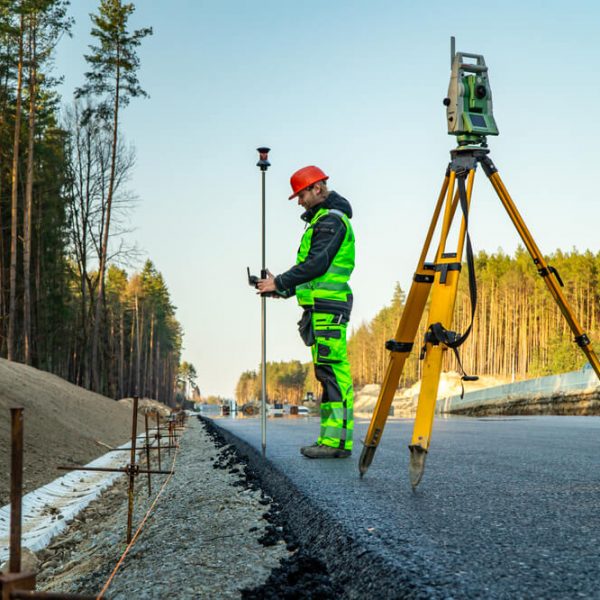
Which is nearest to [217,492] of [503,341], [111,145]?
[111,145]

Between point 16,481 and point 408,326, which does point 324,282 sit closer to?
point 408,326

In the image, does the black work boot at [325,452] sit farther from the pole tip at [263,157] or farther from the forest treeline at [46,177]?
the forest treeline at [46,177]

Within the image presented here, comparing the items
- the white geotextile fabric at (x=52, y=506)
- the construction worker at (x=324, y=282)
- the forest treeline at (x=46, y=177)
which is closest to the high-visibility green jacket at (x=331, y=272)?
the construction worker at (x=324, y=282)

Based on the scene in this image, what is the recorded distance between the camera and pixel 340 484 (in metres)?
3.88

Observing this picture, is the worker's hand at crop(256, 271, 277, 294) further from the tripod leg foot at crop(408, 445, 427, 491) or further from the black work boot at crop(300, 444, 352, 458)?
the tripod leg foot at crop(408, 445, 427, 491)

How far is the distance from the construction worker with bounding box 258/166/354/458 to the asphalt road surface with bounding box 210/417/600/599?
621 mm

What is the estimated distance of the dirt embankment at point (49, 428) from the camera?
9202 mm

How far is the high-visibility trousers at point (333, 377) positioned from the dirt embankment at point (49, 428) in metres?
3.81

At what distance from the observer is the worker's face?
205 inches

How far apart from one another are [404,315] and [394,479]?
110 cm

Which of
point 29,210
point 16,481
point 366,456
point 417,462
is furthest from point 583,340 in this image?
point 29,210

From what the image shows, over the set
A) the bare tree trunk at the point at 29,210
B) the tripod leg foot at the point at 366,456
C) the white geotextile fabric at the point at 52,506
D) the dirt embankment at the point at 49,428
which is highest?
the bare tree trunk at the point at 29,210

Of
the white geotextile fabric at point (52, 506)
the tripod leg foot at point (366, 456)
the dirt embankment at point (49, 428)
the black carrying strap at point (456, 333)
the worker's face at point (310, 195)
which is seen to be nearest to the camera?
the black carrying strap at point (456, 333)

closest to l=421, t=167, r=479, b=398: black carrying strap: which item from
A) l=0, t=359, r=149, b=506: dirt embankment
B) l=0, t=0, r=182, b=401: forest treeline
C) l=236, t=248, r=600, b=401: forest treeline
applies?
l=0, t=359, r=149, b=506: dirt embankment
